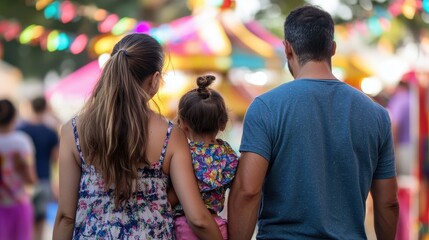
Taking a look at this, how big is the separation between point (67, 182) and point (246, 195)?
76 centimetres

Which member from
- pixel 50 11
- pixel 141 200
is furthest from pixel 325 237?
pixel 50 11

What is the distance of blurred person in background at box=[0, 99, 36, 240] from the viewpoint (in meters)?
9.18

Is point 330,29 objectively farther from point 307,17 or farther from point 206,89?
point 206,89

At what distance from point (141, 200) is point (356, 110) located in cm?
101

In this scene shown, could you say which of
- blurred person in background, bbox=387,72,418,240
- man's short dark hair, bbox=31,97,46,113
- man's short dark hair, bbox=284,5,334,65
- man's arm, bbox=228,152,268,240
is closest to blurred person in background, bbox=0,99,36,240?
man's short dark hair, bbox=31,97,46,113

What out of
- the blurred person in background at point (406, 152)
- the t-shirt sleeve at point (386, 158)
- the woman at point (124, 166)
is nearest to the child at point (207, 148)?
the woman at point (124, 166)

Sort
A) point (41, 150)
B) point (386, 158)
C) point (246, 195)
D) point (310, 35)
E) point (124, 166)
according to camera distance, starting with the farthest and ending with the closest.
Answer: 1. point (41, 150)
2. point (386, 158)
3. point (310, 35)
4. point (246, 195)
5. point (124, 166)

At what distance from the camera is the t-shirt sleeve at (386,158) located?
14.6 ft

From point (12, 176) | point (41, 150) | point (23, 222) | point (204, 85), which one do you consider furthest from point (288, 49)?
point (41, 150)

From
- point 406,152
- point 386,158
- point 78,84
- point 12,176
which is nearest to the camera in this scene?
point 386,158

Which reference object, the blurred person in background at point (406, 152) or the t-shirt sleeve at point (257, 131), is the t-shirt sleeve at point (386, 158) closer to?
the t-shirt sleeve at point (257, 131)

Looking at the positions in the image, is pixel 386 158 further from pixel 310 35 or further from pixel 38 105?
pixel 38 105

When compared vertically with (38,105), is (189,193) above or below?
below

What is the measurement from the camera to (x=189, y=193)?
4148 mm
